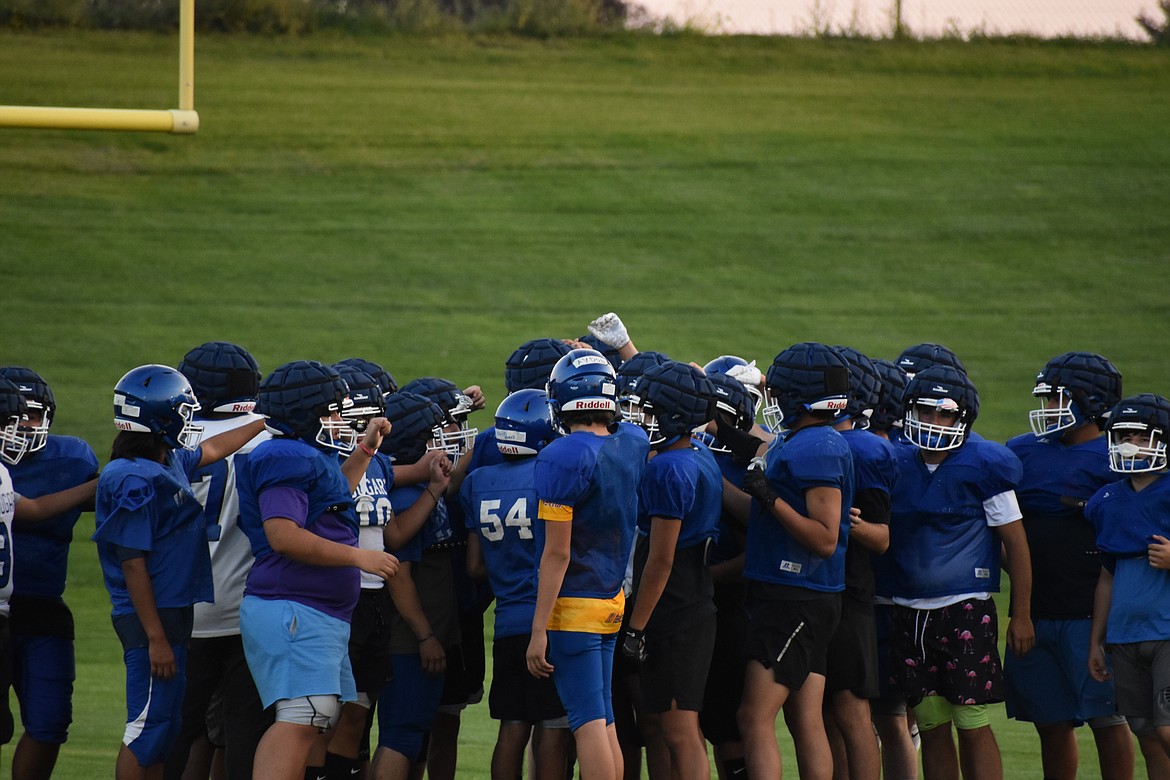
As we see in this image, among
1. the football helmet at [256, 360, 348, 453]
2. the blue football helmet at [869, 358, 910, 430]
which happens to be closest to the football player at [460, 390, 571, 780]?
the football helmet at [256, 360, 348, 453]

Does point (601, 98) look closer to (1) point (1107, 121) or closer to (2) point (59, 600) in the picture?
(1) point (1107, 121)

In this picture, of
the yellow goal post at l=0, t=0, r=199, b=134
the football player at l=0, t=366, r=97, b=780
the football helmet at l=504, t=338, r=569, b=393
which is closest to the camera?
the football player at l=0, t=366, r=97, b=780

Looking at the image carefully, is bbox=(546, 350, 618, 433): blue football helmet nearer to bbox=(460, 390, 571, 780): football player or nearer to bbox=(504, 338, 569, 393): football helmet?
bbox=(460, 390, 571, 780): football player

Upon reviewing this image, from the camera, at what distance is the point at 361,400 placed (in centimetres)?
517

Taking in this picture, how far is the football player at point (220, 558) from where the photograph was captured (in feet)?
17.2

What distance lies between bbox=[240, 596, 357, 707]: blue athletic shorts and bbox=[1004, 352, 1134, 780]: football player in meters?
2.87

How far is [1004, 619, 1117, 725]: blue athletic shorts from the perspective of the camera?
5492mm

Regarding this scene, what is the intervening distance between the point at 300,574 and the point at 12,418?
60.8 inches

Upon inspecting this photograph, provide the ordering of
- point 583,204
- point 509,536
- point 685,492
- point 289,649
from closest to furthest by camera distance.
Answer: point 289,649, point 685,492, point 509,536, point 583,204

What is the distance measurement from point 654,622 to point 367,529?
1.17 metres

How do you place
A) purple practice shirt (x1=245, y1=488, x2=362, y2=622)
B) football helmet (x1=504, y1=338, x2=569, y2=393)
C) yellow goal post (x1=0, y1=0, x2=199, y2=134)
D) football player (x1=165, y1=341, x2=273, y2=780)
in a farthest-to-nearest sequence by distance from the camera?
1. football helmet (x1=504, y1=338, x2=569, y2=393)
2. yellow goal post (x1=0, y1=0, x2=199, y2=134)
3. football player (x1=165, y1=341, x2=273, y2=780)
4. purple practice shirt (x1=245, y1=488, x2=362, y2=622)

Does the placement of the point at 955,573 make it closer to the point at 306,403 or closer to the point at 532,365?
the point at 532,365

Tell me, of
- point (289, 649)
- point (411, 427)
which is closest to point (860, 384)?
point (411, 427)

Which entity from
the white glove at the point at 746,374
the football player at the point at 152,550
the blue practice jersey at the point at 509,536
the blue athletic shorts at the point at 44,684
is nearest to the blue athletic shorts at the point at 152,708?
the football player at the point at 152,550
